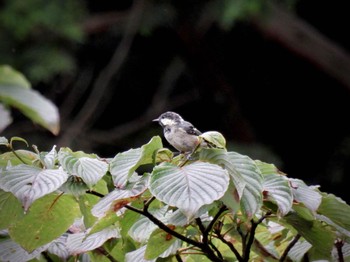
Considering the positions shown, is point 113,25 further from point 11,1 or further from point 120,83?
point 11,1

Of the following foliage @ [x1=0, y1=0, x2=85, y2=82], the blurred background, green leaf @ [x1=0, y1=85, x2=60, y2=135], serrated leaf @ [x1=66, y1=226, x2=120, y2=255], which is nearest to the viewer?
green leaf @ [x1=0, y1=85, x2=60, y2=135]

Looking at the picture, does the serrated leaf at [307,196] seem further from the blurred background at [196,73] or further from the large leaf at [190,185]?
the blurred background at [196,73]

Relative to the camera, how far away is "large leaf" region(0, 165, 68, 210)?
138cm

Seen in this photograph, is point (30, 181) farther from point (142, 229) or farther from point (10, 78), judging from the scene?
point (10, 78)

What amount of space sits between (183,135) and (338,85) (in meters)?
5.61

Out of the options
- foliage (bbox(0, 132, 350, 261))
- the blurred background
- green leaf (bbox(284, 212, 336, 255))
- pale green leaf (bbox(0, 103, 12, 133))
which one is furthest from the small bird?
the blurred background

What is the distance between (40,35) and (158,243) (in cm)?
530

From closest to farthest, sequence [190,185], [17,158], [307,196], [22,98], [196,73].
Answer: [22,98], [190,185], [307,196], [17,158], [196,73]

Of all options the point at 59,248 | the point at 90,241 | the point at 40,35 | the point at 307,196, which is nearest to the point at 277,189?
the point at 307,196

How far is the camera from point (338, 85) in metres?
7.32

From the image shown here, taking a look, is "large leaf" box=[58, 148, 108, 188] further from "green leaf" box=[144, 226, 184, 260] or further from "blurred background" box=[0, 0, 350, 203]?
"blurred background" box=[0, 0, 350, 203]

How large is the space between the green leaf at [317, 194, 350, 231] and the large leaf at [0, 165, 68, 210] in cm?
51

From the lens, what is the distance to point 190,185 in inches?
54.4

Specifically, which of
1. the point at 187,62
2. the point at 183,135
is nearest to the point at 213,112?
the point at 187,62
